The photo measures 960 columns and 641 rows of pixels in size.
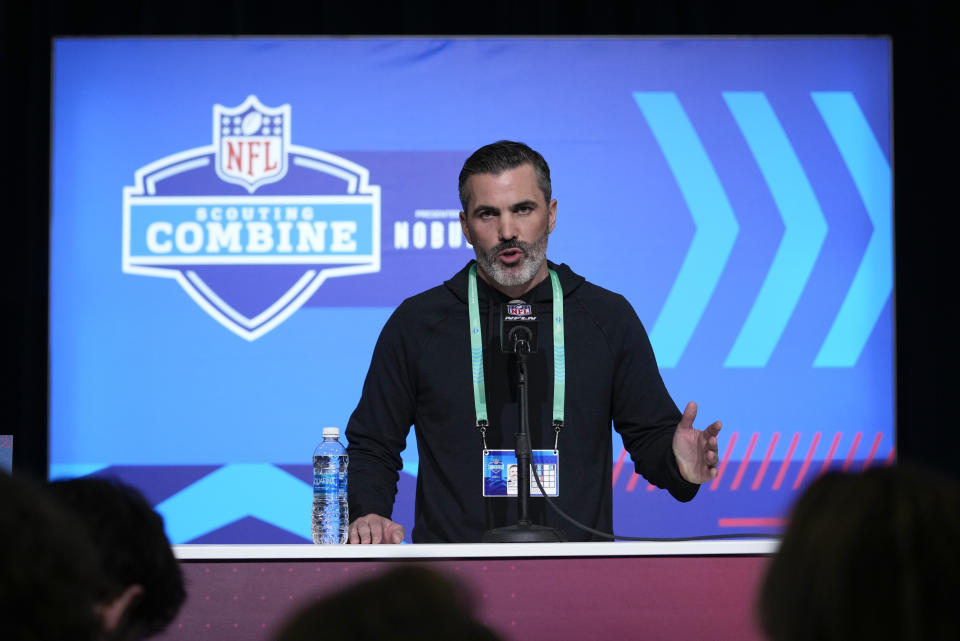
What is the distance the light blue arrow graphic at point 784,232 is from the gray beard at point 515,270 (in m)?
1.80

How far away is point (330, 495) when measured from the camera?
262cm

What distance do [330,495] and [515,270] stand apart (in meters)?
0.72

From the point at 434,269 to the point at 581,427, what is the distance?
1738 mm

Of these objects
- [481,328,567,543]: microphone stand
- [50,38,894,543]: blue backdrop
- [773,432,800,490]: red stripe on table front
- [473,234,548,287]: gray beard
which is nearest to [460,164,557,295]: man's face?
[473,234,548,287]: gray beard

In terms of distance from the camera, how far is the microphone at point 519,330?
7.36 ft

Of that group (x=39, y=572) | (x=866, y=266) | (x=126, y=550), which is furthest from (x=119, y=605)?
(x=866, y=266)

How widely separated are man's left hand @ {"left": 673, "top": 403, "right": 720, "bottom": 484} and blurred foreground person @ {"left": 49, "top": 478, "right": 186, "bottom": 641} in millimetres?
1336

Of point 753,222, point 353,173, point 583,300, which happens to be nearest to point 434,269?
point 353,173

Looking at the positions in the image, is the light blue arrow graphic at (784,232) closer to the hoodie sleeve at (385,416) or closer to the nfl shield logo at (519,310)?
the hoodie sleeve at (385,416)

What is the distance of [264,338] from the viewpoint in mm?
4301

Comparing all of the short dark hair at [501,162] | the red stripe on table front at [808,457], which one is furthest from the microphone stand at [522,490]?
the red stripe on table front at [808,457]

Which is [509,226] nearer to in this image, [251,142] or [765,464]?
[251,142]
